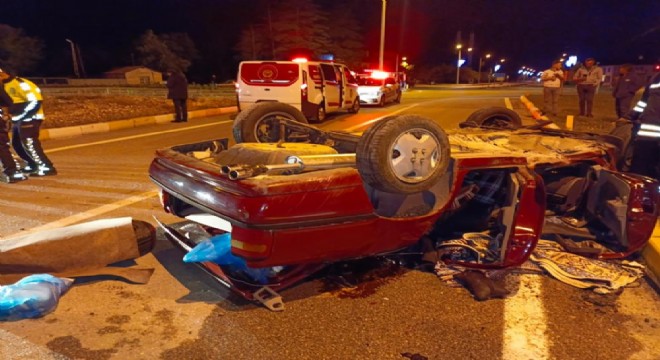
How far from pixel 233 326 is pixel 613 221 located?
2859 mm

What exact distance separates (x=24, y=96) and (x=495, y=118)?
19.6 feet

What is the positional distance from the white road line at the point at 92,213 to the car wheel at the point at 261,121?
66.7 inches

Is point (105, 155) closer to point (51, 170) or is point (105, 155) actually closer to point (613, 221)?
point (51, 170)

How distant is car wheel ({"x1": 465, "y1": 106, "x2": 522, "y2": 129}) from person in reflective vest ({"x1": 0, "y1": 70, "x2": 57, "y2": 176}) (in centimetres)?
562

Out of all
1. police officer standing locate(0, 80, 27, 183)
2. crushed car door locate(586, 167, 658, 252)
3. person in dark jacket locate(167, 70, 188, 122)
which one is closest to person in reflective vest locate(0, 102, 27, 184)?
police officer standing locate(0, 80, 27, 183)

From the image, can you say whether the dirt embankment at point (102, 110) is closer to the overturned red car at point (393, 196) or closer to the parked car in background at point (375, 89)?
the parked car in background at point (375, 89)

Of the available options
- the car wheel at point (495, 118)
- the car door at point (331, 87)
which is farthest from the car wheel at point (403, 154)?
the car door at point (331, 87)

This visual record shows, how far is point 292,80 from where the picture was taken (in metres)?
13.5

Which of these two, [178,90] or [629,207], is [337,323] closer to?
[629,207]

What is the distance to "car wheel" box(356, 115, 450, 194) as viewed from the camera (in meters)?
3.18

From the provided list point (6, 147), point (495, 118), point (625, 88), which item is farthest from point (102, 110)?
point (625, 88)

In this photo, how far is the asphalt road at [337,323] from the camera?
9.36ft

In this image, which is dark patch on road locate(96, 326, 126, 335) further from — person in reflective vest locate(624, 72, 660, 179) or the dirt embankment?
the dirt embankment

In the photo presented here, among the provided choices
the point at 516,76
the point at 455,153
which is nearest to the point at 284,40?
the point at 455,153
